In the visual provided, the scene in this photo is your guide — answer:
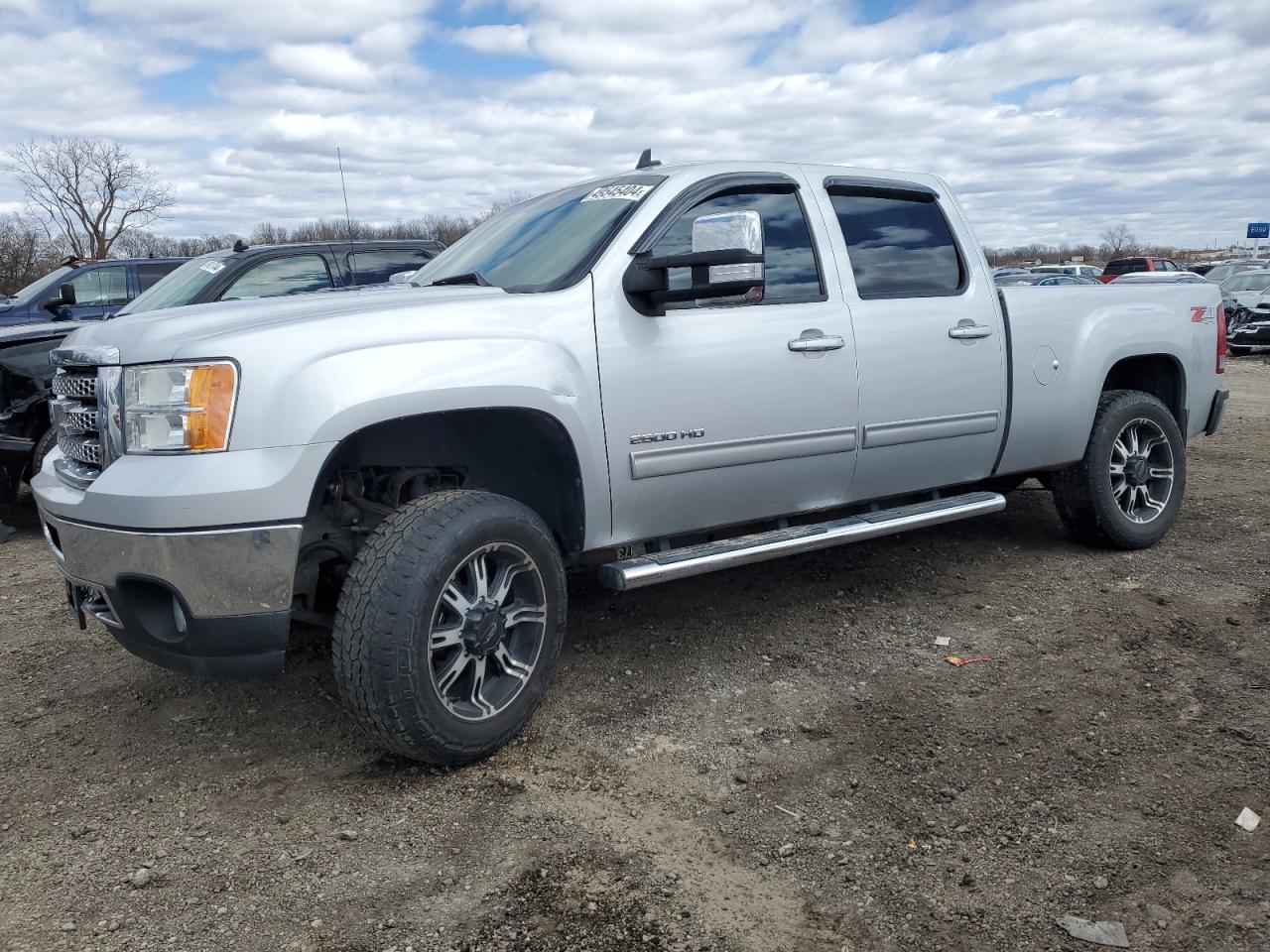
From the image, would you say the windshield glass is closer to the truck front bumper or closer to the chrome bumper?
the truck front bumper

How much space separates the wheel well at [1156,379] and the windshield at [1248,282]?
644 inches

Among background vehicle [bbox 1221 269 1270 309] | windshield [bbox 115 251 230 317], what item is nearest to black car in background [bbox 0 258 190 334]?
windshield [bbox 115 251 230 317]

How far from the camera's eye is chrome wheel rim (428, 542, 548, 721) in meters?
3.03

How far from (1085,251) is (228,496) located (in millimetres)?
83542

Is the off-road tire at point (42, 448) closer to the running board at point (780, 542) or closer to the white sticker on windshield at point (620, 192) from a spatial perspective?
the white sticker on windshield at point (620, 192)

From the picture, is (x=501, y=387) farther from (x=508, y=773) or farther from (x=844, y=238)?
(x=844, y=238)

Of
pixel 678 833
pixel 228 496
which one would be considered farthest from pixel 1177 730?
pixel 228 496

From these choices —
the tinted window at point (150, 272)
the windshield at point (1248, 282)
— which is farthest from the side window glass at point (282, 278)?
the windshield at point (1248, 282)

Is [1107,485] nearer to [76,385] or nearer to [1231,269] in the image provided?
[76,385]

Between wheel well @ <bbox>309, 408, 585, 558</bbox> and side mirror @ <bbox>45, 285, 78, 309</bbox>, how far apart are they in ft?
23.5

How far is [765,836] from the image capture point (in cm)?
271

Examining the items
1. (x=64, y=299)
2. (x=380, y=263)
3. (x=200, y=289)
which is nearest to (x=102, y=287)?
(x=64, y=299)

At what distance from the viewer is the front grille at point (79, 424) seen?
301 cm

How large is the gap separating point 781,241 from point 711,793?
2171 millimetres
